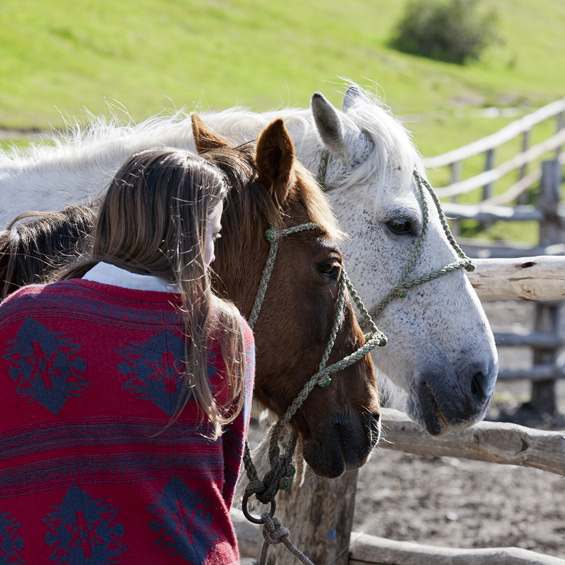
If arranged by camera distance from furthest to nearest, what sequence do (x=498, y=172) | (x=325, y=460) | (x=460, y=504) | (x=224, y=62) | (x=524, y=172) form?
(x=224, y=62), (x=524, y=172), (x=498, y=172), (x=460, y=504), (x=325, y=460)

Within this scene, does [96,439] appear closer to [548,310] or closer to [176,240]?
[176,240]

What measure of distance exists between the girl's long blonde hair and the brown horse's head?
0.18 metres

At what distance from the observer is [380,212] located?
2.67 m

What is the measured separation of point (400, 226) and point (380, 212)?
0.10 metres

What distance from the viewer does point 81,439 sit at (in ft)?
4.39

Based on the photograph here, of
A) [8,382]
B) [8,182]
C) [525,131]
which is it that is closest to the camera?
[8,382]

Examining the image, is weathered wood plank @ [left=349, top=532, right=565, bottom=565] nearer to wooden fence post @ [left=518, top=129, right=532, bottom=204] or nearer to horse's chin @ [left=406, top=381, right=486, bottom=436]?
horse's chin @ [left=406, top=381, right=486, bottom=436]

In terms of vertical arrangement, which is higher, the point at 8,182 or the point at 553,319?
the point at 8,182

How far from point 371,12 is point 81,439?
46325mm

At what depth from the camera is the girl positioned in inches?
51.8

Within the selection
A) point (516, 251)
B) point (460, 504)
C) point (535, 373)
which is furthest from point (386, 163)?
point (516, 251)

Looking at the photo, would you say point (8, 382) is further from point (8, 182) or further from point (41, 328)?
point (8, 182)

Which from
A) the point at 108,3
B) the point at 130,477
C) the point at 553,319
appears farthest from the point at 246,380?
the point at 108,3

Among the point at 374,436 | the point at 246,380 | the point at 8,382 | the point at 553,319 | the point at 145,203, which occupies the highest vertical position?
the point at 145,203
